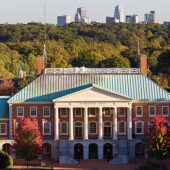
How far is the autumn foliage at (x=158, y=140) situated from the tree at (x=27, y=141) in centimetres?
1347

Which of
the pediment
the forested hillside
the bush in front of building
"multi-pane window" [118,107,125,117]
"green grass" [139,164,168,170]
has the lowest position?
"green grass" [139,164,168,170]

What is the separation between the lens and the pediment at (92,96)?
57.5m

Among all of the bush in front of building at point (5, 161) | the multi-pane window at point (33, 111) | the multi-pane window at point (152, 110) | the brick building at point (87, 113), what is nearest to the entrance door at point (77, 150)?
the brick building at point (87, 113)

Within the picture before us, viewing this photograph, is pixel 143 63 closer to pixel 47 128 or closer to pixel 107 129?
pixel 107 129

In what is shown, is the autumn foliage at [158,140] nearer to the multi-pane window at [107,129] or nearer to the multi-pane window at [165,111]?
the multi-pane window at [165,111]

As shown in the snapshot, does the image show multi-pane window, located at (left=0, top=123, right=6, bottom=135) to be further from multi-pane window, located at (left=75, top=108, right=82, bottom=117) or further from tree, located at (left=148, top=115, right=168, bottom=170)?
tree, located at (left=148, top=115, right=168, bottom=170)

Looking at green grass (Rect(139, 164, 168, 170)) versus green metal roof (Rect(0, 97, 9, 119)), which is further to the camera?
green metal roof (Rect(0, 97, 9, 119))

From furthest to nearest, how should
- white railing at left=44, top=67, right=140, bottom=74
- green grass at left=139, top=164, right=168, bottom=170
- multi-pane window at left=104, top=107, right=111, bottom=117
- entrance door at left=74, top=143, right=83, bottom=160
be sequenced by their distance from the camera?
white railing at left=44, top=67, right=140, bottom=74, entrance door at left=74, top=143, right=83, bottom=160, multi-pane window at left=104, top=107, right=111, bottom=117, green grass at left=139, top=164, right=168, bottom=170

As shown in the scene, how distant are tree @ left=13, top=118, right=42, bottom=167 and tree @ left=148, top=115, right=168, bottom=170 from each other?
44.1 ft

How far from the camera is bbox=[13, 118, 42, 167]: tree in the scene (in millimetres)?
53219

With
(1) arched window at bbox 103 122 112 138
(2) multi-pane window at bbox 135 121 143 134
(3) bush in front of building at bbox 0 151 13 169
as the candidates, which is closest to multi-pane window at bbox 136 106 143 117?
(2) multi-pane window at bbox 135 121 143 134

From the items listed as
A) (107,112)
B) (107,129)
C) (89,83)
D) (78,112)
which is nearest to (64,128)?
(78,112)

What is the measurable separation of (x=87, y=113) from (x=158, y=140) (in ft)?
36.4

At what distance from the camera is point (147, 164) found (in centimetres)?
5603
